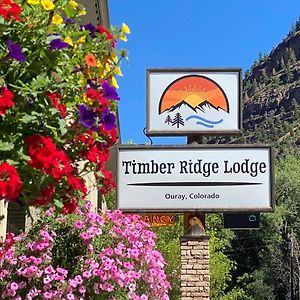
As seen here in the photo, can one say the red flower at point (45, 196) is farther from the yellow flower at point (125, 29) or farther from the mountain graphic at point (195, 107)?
the mountain graphic at point (195, 107)

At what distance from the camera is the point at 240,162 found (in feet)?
39.8

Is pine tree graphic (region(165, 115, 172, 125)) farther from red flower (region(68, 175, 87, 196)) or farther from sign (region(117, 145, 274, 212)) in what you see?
red flower (region(68, 175, 87, 196))

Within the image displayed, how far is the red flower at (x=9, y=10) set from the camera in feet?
11.3

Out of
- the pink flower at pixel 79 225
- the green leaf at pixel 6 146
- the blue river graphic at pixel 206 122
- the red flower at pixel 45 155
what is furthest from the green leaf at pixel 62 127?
the blue river graphic at pixel 206 122

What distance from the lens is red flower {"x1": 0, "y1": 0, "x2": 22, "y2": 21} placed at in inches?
136

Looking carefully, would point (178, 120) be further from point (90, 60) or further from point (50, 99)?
point (50, 99)

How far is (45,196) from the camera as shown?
3826mm

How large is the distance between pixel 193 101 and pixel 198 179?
5.34ft

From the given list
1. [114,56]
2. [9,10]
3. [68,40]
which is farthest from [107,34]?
[9,10]

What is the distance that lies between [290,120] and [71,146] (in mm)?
169204

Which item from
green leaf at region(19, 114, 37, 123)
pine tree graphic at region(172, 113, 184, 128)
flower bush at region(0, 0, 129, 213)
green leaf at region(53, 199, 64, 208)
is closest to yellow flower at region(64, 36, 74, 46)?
flower bush at region(0, 0, 129, 213)

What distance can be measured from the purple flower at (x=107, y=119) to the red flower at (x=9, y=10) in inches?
33.3

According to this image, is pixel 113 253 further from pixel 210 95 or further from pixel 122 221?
pixel 210 95

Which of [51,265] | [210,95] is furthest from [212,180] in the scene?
[51,265]
